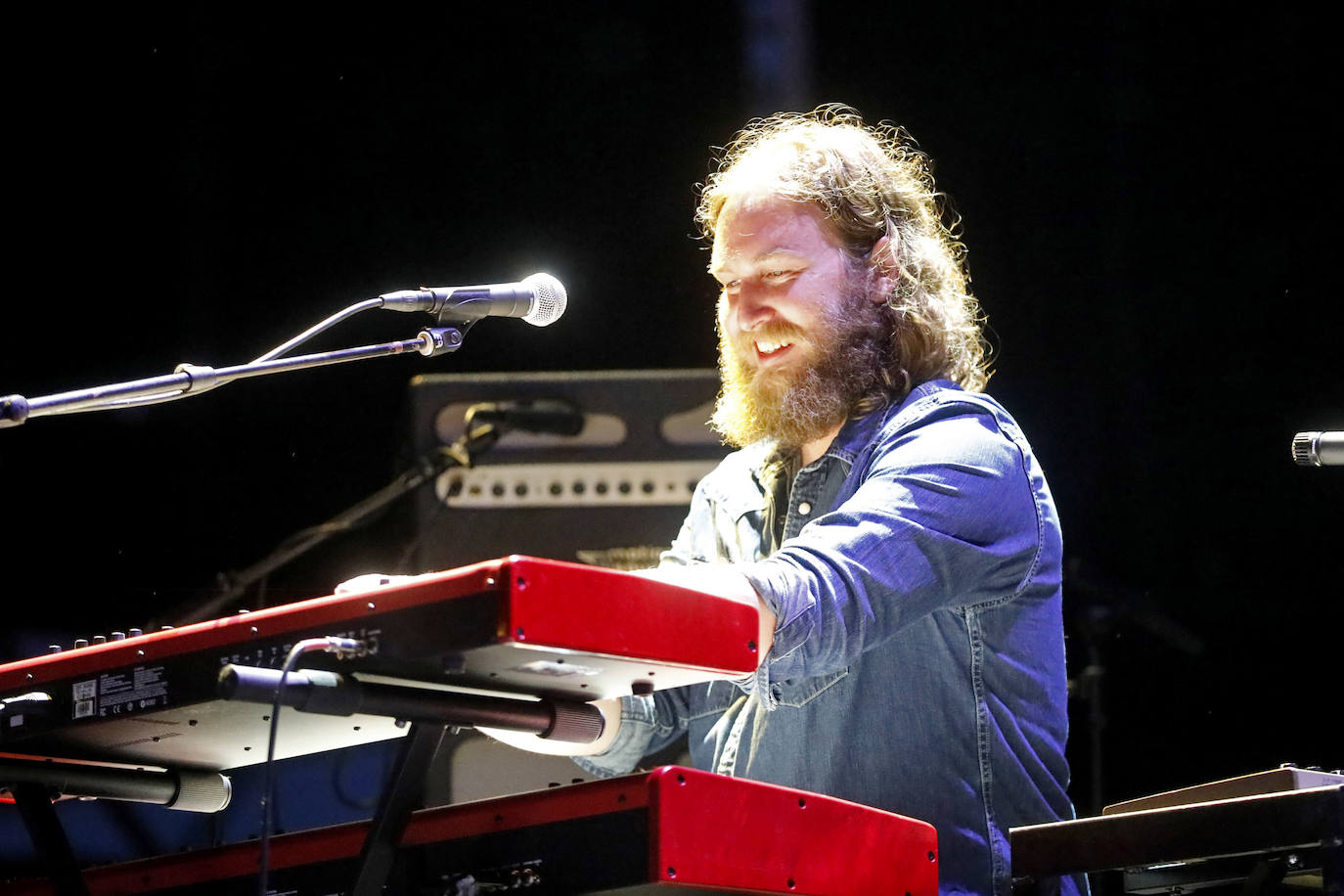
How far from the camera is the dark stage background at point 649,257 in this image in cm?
438

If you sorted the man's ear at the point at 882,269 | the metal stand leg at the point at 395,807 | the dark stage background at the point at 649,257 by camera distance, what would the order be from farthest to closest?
the dark stage background at the point at 649,257
the man's ear at the point at 882,269
the metal stand leg at the point at 395,807

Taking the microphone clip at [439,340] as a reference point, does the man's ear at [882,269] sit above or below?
above

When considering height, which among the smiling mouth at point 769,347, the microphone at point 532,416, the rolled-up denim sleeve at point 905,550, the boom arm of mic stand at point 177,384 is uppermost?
the boom arm of mic stand at point 177,384

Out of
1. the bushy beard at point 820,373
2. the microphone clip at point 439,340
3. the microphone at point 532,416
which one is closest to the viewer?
the microphone clip at point 439,340

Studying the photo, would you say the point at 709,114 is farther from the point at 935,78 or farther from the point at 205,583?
the point at 205,583

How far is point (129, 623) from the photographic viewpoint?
3877 mm

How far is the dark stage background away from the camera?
4375mm

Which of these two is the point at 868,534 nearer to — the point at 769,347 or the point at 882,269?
the point at 769,347

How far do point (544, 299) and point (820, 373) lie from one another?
0.61 metres

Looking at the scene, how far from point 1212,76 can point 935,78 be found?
0.92 m

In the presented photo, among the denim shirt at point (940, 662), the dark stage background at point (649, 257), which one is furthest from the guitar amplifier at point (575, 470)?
the denim shirt at point (940, 662)

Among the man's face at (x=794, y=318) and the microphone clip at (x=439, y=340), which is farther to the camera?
the man's face at (x=794, y=318)

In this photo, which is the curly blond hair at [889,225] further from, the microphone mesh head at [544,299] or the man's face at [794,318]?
the microphone mesh head at [544,299]

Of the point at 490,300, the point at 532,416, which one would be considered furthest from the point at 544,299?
the point at 532,416
